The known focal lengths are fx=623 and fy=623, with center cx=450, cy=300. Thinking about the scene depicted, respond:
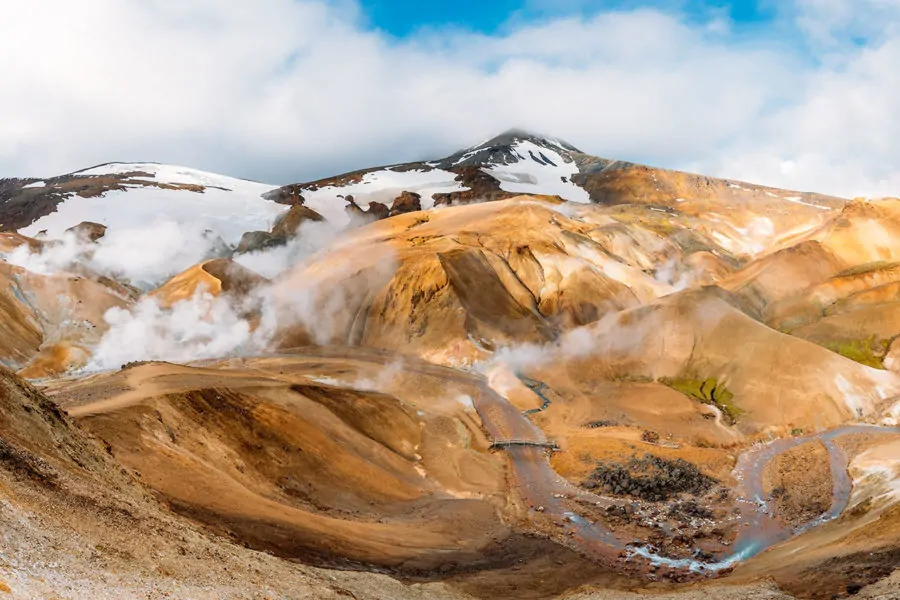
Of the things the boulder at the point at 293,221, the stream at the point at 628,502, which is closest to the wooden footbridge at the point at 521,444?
the stream at the point at 628,502

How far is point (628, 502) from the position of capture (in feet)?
175

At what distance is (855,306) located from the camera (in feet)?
346

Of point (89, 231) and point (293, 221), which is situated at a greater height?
point (293, 221)

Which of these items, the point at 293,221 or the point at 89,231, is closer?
the point at 89,231

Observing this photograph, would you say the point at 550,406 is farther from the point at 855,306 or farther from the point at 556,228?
the point at 556,228

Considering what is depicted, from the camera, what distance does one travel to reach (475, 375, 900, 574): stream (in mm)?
43969

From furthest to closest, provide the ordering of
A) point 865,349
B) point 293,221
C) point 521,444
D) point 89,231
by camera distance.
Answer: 1. point 293,221
2. point 89,231
3. point 865,349
4. point 521,444

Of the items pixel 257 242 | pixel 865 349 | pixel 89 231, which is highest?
pixel 257 242

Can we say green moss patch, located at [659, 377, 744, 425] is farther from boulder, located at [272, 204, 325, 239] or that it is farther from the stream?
boulder, located at [272, 204, 325, 239]

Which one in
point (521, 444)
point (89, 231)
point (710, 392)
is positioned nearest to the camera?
point (521, 444)

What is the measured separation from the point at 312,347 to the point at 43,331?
44.5 m

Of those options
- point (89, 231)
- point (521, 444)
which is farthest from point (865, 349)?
point (89, 231)

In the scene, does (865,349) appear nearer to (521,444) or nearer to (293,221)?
(521,444)

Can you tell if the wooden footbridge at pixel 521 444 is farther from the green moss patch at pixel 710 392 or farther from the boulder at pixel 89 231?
the boulder at pixel 89 231
